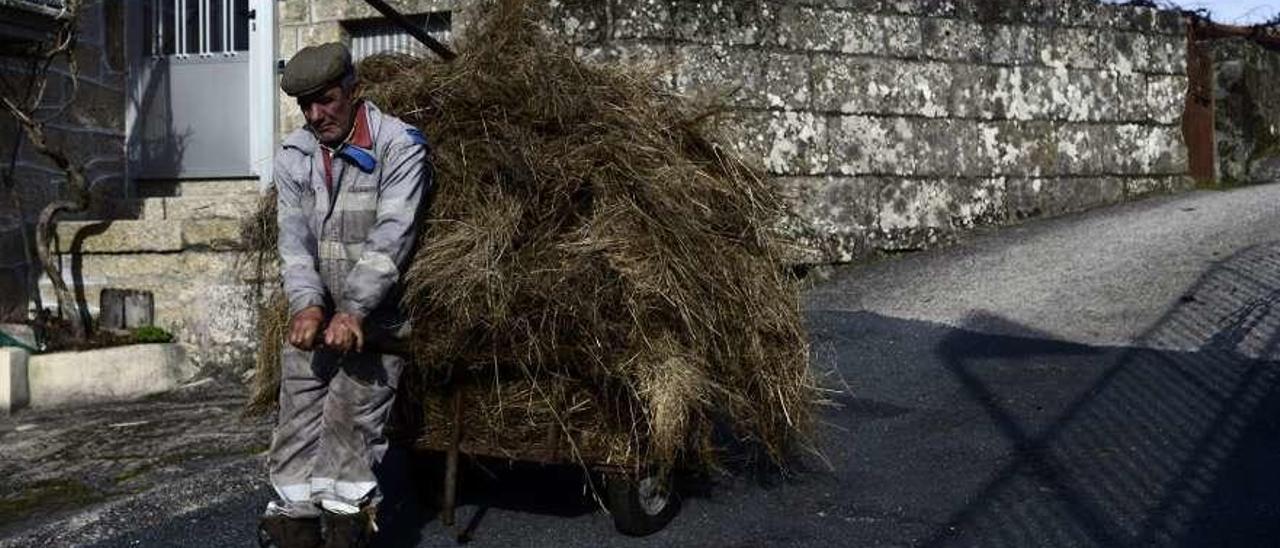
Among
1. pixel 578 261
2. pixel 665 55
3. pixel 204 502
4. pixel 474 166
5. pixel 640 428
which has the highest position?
pixel 665 55

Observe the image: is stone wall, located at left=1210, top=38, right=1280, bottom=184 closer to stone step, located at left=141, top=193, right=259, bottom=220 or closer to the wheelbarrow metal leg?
stone step, located at left=141, top=193, right=259, bottom=220

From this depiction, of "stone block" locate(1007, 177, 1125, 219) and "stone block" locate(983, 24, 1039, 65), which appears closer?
"stone block" locate(983, 24, 1039, 65)

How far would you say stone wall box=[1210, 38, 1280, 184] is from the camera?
12414 millimetres

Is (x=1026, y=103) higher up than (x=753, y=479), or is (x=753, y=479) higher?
(x=1026, y=103)

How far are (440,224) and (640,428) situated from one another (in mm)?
946

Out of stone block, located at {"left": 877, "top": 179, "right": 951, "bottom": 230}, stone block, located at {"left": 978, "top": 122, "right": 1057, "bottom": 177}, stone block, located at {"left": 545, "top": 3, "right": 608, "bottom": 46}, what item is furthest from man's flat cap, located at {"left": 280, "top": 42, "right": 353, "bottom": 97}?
stone block, located at {"left": 978, "top": 122, "right": 1057, "bottom": 177}

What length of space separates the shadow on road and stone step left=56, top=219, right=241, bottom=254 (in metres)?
4.34

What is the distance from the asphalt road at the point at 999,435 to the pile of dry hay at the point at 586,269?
1.44ft

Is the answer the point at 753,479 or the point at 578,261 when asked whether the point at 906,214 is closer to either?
the point at 753,479

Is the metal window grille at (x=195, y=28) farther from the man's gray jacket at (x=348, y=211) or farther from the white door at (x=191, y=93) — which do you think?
the man's gray jacket at (x=348, y=211)

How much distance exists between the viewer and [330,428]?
441cm

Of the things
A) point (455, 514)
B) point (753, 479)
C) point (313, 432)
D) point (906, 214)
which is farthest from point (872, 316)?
point (313, 432)

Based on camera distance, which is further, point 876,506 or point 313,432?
point 876,506

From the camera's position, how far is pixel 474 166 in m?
4.81
